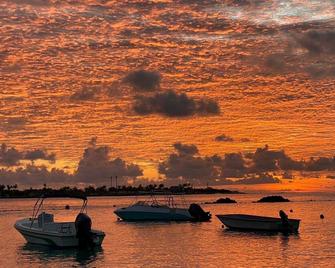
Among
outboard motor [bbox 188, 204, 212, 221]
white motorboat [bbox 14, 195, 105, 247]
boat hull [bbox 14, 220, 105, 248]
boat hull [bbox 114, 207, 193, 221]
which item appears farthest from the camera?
outboard motor [bbox 188, 204, 212, 221]

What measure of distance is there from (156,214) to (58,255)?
41.4 metres

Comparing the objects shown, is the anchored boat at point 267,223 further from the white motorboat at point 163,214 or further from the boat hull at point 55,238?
the boat hull at point 55,238

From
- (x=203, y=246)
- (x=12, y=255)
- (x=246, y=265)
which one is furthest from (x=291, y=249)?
(x=12, y=255)

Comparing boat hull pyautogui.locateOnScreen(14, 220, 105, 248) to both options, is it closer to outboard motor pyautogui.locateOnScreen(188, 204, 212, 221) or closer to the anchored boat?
the anchored boat

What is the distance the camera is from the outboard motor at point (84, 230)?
47.6 m

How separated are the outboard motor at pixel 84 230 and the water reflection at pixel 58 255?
2.75ft

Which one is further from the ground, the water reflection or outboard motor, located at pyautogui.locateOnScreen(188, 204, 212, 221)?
outboard motor, located at pyautogui.locateOnScreen(188, 204, 212, 221)

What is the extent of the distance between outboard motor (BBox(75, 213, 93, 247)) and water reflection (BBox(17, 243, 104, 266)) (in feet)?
2.75

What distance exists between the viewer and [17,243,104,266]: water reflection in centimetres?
4544

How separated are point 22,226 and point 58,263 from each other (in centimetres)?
1269

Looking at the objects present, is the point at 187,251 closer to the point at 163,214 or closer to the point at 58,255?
the point at 58,255

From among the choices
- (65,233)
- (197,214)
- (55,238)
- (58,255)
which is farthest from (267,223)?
(58,255)

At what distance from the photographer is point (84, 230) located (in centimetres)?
4825

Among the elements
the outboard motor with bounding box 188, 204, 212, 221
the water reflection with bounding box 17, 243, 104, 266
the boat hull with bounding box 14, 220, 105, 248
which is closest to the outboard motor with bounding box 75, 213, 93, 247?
the boat hull with bounding box 14, 220, 105, 248
